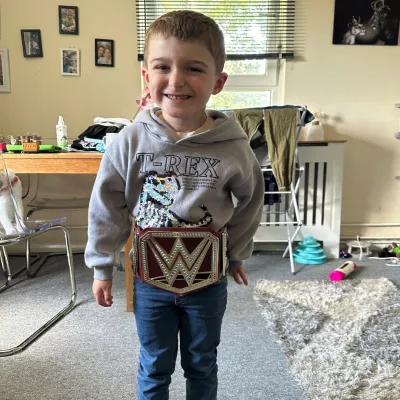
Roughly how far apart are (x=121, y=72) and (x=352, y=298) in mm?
1901

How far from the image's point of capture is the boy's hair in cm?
80

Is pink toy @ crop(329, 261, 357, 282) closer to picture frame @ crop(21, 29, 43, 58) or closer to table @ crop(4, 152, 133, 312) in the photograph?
table @ crop(4, 152, 133, 312)

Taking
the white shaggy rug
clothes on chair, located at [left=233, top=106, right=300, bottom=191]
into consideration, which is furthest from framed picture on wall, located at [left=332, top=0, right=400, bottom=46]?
the white shaggy rug

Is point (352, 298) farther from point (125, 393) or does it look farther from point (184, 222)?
point (184, 222)

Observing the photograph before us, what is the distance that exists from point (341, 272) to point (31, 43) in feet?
7.54

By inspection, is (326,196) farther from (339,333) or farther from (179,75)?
(179,75)

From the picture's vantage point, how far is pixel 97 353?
1.52 m

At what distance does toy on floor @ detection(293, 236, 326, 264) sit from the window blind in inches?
47.2

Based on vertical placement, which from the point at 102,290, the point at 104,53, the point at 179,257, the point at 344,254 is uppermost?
the point at 104,53

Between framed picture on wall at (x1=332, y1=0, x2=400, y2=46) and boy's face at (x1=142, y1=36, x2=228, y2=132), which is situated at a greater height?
framed picture on wall at (x1=332, y1=0, x2=400, y2=46)

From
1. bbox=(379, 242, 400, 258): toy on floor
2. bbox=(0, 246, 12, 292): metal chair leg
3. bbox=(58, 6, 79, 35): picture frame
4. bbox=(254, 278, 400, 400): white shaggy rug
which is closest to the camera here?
bbox=(254, 278, 400, 400): white shaggy rug

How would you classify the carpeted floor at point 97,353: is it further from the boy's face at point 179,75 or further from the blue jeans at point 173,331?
the boy's face at point 179,75

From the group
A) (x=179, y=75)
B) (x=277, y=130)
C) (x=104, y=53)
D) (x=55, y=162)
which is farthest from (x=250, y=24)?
(x=179, y=75)

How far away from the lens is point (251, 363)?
1460 mm
